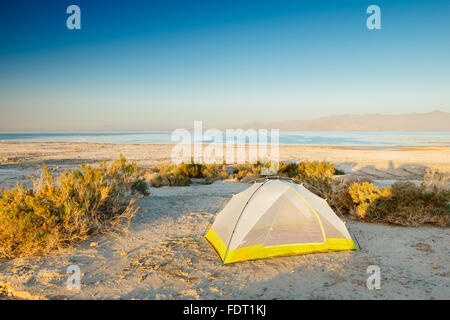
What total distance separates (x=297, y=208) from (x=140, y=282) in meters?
3.47

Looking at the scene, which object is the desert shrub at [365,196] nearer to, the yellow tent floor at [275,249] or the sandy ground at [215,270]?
the sandy ground at [215,270]

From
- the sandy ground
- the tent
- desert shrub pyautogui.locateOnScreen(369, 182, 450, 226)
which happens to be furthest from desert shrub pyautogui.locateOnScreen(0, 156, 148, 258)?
desert shrub pyautogui.locateOnScreen(369, 182, 450, 226)

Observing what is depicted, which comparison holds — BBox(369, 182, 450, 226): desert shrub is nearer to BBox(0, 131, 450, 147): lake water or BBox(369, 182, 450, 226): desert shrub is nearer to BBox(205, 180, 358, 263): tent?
BBox(205, 180, 358, 263): tent

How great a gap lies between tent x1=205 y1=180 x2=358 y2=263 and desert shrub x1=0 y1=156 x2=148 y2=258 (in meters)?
2.63

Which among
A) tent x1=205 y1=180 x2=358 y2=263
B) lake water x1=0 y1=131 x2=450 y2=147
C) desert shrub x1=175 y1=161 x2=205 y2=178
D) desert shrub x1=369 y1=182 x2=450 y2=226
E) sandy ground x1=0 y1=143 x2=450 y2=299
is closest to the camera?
sandy ground x1=0 y1=143 x2=450 y2=299

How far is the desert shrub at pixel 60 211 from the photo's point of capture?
5352mm

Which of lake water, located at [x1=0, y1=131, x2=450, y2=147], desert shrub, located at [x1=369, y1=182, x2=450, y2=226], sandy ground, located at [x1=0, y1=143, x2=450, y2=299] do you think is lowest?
sandy ground, located at [x1=0, y1=143, x2=450, y2=299]

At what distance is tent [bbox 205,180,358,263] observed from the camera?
550 centimetres

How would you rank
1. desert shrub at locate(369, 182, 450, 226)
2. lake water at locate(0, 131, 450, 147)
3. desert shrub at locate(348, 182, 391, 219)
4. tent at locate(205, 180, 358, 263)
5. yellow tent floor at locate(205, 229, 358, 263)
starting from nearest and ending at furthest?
yellow tent floor at locate(205, 229, 358, 263)
tent at locate(205, 180, 358, 263)
desert shrub at locate(369, 182, 450, 226)
desert shrub at locate(348, 182, 391, 219)
lake water at locate(0, 131, 450, 147)

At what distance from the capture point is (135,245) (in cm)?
601

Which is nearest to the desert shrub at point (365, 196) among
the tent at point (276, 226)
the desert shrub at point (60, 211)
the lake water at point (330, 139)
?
the tent at point (276, 226)

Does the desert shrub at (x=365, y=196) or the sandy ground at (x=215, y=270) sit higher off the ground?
the desert shrub at (x=365, y=196)

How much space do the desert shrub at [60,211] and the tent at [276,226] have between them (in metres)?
2.63
